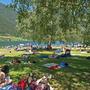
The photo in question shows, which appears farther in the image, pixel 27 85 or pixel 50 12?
pixel 50 12

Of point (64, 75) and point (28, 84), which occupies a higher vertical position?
point (28, 84)

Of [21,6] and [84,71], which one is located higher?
[21,6]

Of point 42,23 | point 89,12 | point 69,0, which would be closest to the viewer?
point 69,0

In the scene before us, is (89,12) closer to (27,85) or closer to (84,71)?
(84,71)

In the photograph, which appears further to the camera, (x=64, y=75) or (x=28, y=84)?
(x=64, y=75)

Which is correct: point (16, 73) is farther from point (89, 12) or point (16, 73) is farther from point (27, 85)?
point (89, 12)

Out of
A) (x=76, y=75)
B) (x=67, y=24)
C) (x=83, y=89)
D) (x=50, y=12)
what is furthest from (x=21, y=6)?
(x=83, y=89)

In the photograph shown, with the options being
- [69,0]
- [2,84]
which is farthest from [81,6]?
[2,84]

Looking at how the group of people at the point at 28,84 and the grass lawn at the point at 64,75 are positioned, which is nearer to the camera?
the group of people at the point at 28,84

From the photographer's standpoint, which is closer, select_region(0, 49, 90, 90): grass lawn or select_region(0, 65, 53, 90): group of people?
select_region(0, 65, 53, 90): group of people

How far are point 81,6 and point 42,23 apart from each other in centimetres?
756

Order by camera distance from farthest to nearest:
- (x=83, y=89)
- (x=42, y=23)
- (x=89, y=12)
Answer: (x=42, y=23), (x=89, y=12), (x=83, y=89)

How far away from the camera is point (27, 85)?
23141mm

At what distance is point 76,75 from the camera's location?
30281 mm
